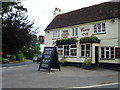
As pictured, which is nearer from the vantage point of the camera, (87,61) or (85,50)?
(87,61)

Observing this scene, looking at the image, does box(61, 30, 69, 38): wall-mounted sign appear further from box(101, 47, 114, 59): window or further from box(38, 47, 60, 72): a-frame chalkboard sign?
box(38, 47, 60, 72): a-frame chalkboard sign

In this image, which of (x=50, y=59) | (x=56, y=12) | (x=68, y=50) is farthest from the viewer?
(x=56, y=12)

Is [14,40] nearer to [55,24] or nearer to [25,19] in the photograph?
[25,19]

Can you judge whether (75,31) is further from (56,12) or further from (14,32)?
(14,32)

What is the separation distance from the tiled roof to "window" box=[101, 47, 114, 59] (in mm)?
3686

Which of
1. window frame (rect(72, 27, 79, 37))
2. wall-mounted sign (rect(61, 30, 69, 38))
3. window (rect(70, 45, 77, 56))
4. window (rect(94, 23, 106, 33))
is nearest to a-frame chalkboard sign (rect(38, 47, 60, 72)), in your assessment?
window (rect(70, 45, 77, 56))

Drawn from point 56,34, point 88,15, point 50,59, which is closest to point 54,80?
point 50,59

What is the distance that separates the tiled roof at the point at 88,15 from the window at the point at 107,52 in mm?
3686

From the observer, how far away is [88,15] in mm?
28875

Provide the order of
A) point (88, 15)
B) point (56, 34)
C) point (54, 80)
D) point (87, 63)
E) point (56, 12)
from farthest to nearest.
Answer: point (56, 12), point (56, 34), point (88, 15), point (87, 63), point (54, 80)

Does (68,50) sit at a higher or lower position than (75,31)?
lower

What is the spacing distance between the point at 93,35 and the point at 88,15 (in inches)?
137

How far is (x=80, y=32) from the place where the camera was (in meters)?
28.8

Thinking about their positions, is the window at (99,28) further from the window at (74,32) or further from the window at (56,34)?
the window at (56,34)
